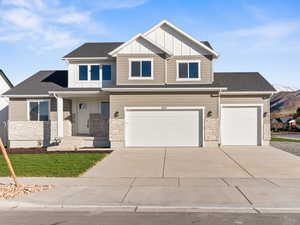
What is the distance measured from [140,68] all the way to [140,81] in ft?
2.82

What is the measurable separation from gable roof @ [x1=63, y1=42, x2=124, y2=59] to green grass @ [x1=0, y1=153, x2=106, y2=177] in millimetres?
8411

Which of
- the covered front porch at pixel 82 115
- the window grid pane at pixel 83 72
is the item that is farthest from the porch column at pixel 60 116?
the window grid pane at pixel 83 72

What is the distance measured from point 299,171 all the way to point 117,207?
7780 millimetres

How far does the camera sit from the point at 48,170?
12.5 meters

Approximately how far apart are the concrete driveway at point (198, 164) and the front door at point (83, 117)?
5.69m

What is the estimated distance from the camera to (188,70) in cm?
2098

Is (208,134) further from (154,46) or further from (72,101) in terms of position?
(72,101)

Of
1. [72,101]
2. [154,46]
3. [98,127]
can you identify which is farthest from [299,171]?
[72,101]

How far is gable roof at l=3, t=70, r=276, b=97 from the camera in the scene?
21031 millimetres

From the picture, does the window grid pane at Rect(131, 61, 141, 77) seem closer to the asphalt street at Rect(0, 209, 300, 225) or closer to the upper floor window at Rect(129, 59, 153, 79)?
the upper floor window at Rect(129, 59, 153, 79)

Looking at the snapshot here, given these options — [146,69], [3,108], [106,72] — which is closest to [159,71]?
[146,69]

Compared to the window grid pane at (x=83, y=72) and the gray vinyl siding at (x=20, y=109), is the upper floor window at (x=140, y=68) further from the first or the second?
the gray vinyl siding at (x=20, y=109)

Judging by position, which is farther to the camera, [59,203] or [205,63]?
[205,63]

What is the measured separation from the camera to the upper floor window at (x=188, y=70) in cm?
2094
